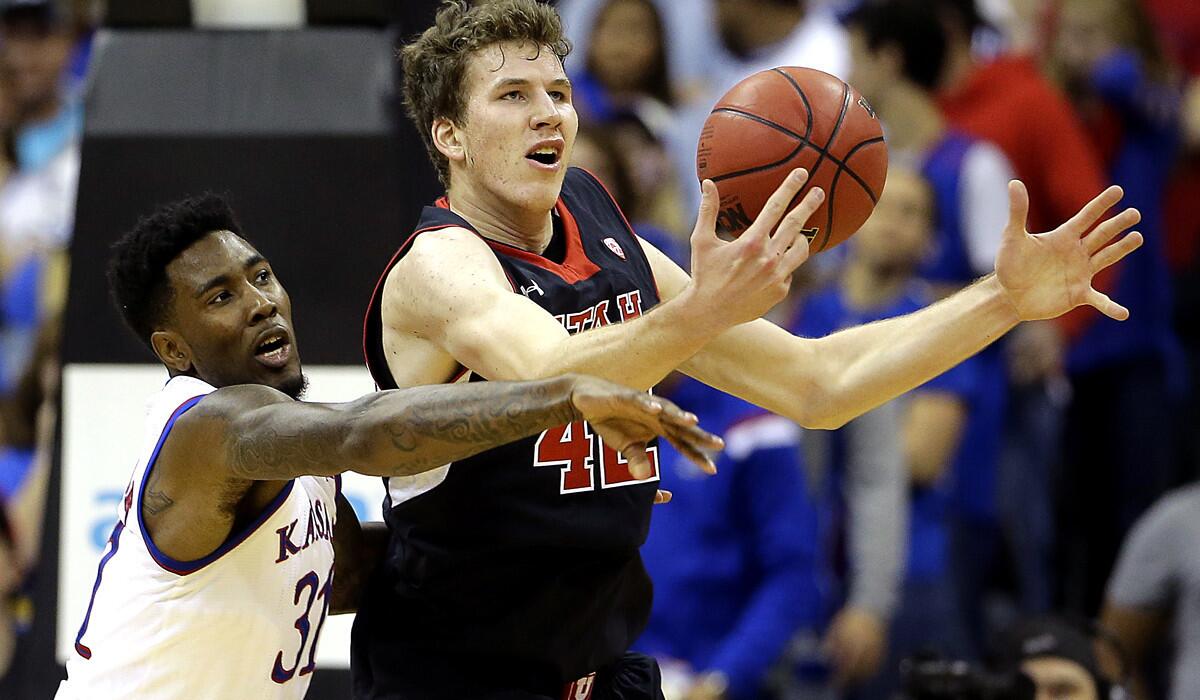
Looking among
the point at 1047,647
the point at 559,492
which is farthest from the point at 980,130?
the point at 559,492

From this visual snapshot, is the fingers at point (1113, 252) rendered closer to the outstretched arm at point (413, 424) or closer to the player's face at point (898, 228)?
the outstretched arm at point (413, 424)

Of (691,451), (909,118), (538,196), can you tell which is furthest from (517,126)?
(909,118)

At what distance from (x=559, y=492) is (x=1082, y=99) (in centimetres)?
547

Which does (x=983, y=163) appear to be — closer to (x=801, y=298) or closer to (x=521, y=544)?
(x=801, y=298)

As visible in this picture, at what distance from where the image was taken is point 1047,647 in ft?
19.7

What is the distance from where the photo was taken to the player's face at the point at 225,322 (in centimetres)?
418

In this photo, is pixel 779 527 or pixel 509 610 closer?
pixel 509 610

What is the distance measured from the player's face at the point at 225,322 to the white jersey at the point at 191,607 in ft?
0.25

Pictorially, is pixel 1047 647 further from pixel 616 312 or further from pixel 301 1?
pixel 301 1

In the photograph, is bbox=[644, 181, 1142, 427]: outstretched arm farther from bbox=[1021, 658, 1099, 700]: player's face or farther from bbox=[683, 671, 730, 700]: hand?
bbox=[683, 671, 730, 700]: hand

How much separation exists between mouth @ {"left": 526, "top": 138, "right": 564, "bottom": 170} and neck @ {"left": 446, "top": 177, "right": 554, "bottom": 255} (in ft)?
0.39

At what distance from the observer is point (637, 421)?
3133 millimetres

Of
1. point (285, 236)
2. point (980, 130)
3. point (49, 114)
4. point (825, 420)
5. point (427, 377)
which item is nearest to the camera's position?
point (427, 377)

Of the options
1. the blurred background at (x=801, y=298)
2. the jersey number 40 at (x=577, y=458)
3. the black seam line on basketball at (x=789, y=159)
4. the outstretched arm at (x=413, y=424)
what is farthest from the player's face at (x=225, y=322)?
the blurred background at (x=801, y=298)
